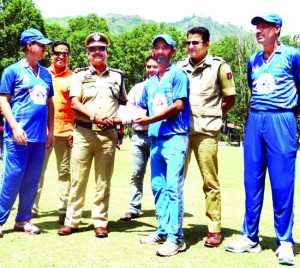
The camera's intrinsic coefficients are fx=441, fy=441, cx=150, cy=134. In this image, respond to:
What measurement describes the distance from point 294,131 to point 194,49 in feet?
5.02

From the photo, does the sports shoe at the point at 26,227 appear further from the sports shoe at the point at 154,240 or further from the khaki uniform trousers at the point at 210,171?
the khaki uniform trousers at the point at 210,171

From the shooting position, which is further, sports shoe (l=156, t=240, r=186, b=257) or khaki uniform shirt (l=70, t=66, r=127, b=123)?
khaki uniform shirt (l=70, t=66, r=127, b=123)

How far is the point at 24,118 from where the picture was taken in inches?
219

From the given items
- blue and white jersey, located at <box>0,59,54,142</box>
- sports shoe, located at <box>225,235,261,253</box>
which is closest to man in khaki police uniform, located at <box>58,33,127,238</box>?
blue and white jersey, located at <box>0,59,54,142</box>

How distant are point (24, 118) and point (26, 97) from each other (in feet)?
0.88

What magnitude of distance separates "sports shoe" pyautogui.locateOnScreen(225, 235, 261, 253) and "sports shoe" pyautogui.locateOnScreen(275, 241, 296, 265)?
278mm

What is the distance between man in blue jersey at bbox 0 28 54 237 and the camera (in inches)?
216

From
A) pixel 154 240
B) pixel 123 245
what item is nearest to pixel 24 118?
pixel 123 245

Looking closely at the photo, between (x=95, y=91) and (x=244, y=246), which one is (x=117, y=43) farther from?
(x=244, y=246)

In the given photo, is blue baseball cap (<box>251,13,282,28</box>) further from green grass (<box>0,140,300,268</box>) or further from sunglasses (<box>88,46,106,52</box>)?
green grass (<box>0,140,300,268</box>)

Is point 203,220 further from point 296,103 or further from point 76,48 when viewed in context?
point 76,48

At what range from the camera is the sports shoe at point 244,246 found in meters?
5.06

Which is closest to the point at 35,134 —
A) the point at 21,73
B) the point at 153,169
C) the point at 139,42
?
the point at 21,73

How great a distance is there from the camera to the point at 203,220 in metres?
6.86
